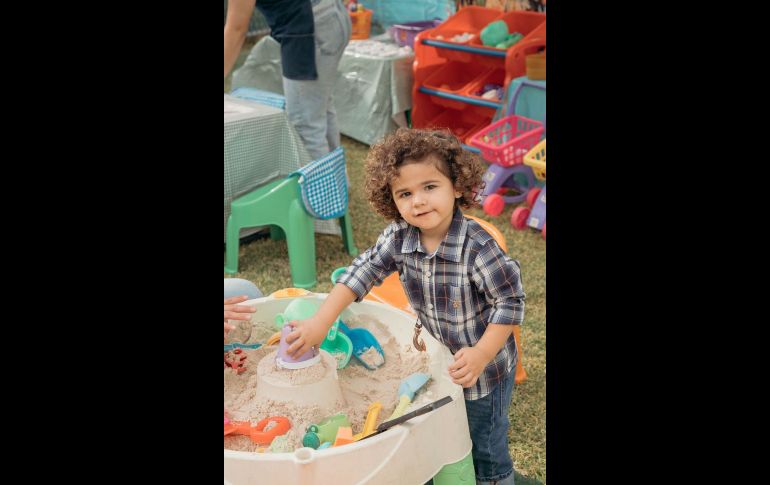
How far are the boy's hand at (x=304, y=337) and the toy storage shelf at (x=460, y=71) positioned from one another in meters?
2.44

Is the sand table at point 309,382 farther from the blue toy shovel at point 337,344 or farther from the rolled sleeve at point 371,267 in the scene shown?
the rolled sleeve at point 371,267

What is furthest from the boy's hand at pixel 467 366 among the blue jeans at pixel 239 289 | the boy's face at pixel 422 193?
the blue jeans at pixel 239 289

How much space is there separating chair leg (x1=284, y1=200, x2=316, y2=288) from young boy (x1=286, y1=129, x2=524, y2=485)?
41.3 inches

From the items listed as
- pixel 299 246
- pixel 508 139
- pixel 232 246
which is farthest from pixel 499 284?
pixel 508 139

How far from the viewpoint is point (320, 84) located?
2.60m

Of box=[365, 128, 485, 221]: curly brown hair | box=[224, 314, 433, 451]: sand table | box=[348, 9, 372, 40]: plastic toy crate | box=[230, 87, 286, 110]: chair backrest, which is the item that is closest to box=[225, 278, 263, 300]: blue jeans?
box=[224, 314, 433, 451]: sand table

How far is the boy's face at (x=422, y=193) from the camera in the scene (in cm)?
117

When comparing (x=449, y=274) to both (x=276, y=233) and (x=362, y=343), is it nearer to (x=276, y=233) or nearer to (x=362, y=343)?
(x=362, y=343)

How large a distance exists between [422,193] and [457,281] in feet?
0.51

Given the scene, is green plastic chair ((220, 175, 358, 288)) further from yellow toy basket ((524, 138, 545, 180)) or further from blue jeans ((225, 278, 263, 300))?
yellow toy basket ((524, 138, 545, 180))
